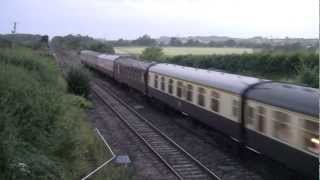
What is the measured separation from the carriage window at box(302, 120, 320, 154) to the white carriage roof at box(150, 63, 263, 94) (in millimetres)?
4860

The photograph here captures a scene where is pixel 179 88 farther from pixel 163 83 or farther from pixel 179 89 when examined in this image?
pixel 163 83

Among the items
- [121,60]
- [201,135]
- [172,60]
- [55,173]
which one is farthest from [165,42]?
[55,173]

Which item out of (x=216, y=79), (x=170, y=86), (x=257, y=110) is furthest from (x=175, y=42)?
(x=257, y=110)

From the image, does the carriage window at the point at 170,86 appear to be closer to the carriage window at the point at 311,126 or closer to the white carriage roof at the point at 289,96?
the white carriage roof at the point at 289,96

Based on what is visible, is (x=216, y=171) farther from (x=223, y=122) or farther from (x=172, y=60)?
(x=172, y=60)

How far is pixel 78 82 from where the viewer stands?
116ft

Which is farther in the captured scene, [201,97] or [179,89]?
[179,89]

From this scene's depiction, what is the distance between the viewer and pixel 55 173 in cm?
1259

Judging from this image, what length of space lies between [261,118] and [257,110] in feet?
1.33

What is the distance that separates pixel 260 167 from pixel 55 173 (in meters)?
6.82

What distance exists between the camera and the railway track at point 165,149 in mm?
16406

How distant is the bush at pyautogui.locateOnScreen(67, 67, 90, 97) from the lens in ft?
115

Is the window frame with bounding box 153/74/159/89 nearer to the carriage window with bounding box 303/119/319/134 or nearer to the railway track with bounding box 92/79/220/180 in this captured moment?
the railway track with bounding box 92/79/220/180

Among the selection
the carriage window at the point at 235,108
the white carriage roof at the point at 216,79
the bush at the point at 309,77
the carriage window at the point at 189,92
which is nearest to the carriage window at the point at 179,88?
the white carriage roof at the point at 216,79
